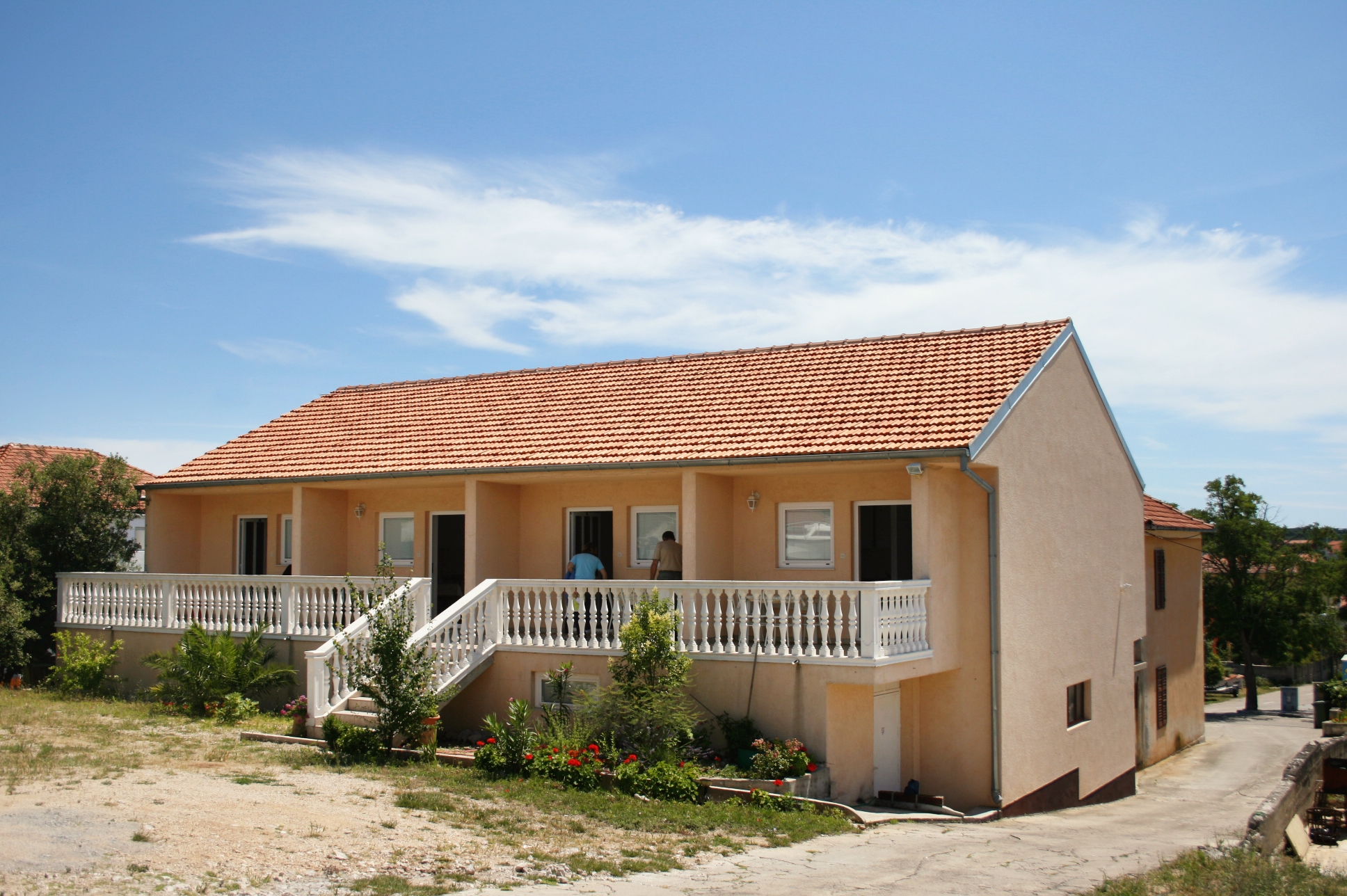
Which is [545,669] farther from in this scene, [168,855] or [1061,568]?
A: [1061,568]

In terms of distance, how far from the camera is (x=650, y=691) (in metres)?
13.8

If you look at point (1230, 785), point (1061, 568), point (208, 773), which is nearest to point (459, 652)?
point (208, 773)

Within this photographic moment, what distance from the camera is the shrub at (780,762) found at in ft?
43.8

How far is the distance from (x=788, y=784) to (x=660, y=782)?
5.01 feet

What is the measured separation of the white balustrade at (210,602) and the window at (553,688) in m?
2.37

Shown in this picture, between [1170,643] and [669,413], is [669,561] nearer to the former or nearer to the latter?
[669,413]

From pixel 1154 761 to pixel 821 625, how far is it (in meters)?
17.7

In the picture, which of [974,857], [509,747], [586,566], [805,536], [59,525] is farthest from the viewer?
[59,525]

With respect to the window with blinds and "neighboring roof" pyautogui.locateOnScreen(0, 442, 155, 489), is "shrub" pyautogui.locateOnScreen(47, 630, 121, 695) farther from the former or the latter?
the window with blinds

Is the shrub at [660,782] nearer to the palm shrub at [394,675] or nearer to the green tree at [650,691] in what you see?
the green tree at [650,691]

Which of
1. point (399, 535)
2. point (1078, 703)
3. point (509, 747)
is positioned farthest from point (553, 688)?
point (1078, 703)

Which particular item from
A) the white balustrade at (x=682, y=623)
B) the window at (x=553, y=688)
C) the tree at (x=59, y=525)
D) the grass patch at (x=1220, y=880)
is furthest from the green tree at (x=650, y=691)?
the tree at (x=59, y=525)

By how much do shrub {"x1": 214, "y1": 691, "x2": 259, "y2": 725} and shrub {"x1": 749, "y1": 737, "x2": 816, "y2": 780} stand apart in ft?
28.2

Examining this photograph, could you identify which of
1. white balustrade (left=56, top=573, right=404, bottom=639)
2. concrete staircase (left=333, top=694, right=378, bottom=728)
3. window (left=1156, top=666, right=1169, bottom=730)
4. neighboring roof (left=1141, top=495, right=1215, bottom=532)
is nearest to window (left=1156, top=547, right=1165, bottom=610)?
neighboring roof (left=1141, top=495, right=1215, bottom=532)
